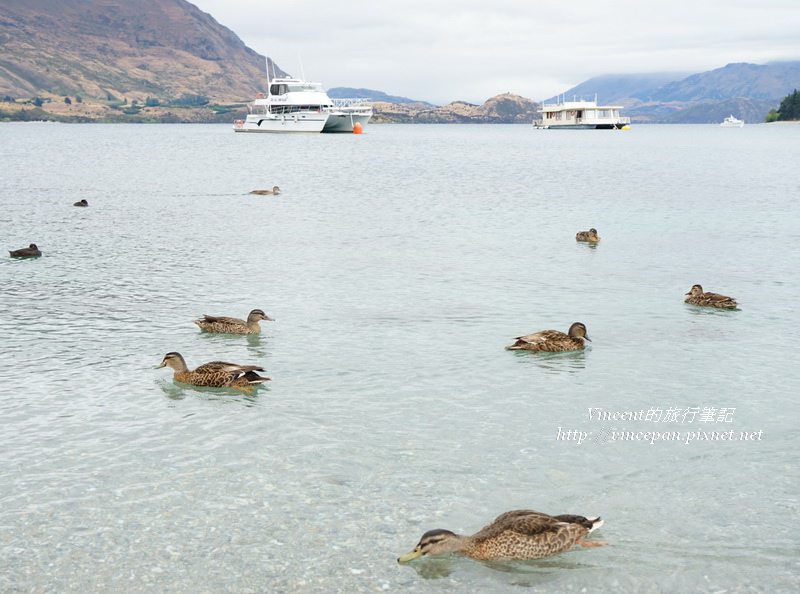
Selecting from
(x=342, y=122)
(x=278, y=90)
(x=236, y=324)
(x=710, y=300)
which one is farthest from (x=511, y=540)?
(x=342, y=122)

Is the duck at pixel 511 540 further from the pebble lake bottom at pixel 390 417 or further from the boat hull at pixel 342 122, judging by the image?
the boat hull at pixel 342 122

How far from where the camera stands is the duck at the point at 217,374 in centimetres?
1374

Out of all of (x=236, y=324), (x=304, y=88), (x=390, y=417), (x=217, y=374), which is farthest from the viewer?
(x=304, y=88)

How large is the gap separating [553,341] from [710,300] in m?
5.93

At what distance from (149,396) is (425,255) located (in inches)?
632

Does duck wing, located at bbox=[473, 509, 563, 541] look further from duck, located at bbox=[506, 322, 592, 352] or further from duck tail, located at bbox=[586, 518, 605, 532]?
duck, located at bbox=[506, 322, 592, 352]

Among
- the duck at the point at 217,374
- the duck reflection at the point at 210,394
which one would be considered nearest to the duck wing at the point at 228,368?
the duck at the point at 217,374

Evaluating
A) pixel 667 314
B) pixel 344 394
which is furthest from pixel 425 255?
pixel 344 394

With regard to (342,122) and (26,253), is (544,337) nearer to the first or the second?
(26,253)

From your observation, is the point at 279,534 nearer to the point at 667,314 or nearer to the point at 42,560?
the point at 42,560

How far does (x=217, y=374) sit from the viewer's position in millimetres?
13961

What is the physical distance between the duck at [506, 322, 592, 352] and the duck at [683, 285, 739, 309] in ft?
17.1

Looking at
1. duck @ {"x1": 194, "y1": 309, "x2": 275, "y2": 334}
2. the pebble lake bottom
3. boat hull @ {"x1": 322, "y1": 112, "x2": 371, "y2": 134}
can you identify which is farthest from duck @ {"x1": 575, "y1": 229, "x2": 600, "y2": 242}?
boat hull @ {"x1": 322, "y1": 112, "x2": 371, "y2": 134}

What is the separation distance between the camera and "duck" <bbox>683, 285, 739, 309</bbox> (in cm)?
1942
